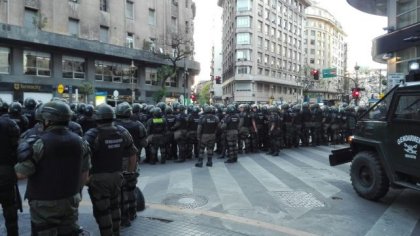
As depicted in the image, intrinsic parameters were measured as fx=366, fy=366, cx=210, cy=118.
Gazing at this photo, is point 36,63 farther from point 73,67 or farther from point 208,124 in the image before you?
point 208,124

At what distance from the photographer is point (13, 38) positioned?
25703 mm

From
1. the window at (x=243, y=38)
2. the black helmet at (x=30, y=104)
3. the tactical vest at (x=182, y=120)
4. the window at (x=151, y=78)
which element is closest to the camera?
the black helmet at (x=30, y=104)

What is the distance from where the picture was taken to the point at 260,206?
21.7ft

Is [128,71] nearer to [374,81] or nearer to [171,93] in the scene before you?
[171,93]

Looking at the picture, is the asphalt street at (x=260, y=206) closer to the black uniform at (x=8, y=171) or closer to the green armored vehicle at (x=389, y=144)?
the green armored vehicle at (x=389, y=144)

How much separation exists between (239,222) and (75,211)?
2722 mm

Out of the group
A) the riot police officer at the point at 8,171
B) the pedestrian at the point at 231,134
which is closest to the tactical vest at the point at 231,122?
the pedestrian at the point at 231,134

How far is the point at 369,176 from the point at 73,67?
2899 cm

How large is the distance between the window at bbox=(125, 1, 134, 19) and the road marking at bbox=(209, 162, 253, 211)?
99.5ft

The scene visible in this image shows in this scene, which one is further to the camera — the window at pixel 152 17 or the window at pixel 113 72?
the window at pixel 152 17

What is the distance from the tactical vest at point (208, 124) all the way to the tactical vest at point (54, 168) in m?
7.01

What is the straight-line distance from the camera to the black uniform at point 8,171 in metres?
4.65

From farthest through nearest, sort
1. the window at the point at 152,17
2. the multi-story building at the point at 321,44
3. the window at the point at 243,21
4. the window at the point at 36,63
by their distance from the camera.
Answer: the multi-story building at the point at 321,44 < the window at the point at 243,21 < the window at the point at 152,17 < the window at the point at 36,63

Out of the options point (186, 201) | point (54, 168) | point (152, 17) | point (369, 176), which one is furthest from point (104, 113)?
point (152, 17)
